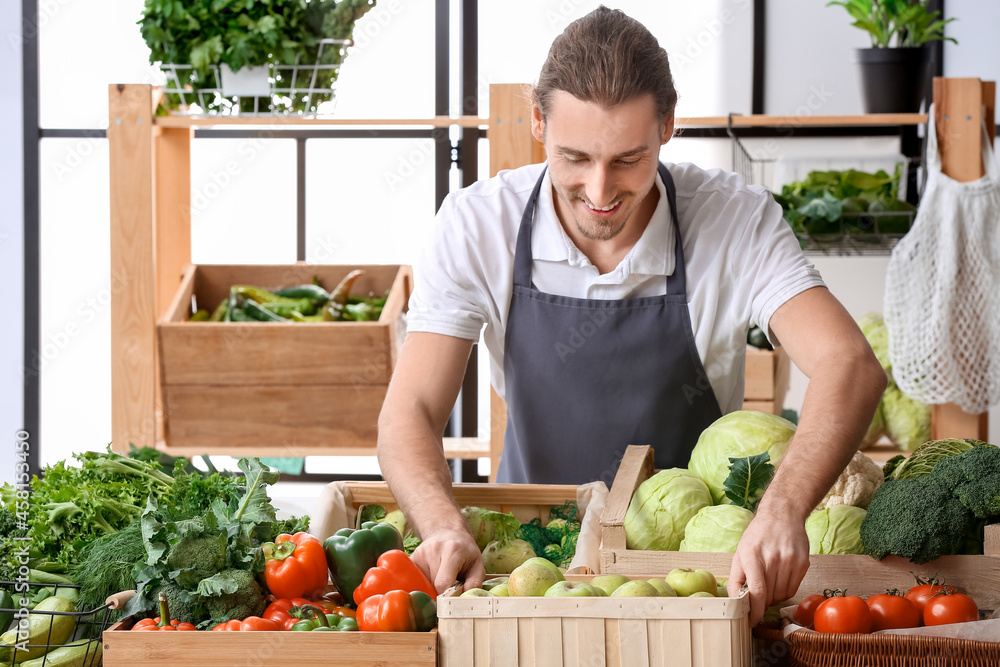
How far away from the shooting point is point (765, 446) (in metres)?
1.44

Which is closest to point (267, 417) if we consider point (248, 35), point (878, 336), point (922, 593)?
point (248, 35)

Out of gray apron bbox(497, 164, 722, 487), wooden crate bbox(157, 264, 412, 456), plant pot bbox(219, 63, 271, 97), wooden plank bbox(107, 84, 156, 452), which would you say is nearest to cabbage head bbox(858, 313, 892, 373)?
gray apron bbox(497, 164, 722, 487)

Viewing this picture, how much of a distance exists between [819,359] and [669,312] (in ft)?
1.13

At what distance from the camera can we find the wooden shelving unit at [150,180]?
8.67 ft

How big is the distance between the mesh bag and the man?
1.00 m

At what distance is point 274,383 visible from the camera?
277 centimetres

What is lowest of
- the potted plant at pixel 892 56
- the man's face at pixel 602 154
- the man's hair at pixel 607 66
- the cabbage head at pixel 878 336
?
the cabbage head at pixel 878 336

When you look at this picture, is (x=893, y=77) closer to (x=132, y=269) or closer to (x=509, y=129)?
(x=509, y=129)

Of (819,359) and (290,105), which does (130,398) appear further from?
(819,359)

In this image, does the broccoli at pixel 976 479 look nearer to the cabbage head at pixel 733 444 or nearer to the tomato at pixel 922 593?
the tomato at pixel 922 593

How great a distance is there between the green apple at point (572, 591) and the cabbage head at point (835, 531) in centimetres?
39

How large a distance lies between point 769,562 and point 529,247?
886 millimetres

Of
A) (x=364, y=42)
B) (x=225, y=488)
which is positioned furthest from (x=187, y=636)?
(x=364, y=42)

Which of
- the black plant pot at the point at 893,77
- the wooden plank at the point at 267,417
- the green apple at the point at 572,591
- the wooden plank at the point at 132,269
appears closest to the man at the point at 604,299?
the green apple at the point at 572,591
